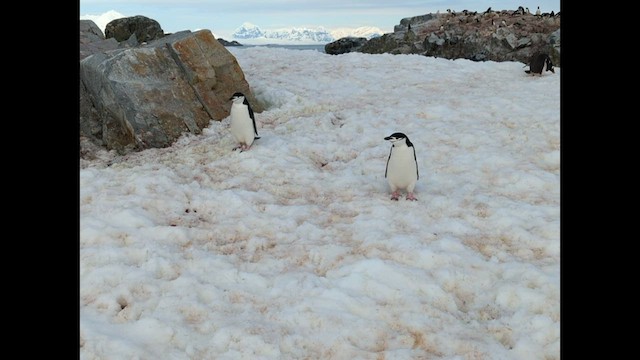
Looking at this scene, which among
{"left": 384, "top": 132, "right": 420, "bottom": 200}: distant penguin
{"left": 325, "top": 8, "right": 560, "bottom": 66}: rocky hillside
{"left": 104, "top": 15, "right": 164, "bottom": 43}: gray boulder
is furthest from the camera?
{"left": 325, "top": 8, "right": 560, "bottom": 66}: rocky hillside

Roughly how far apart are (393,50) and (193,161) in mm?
37647

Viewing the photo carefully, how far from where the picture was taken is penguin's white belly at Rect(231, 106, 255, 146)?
931cm

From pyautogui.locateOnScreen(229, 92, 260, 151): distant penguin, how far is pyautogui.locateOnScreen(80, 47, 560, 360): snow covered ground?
11.4 inches

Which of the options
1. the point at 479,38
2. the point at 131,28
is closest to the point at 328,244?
the point at 131,28

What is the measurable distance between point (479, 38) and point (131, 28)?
28.8 metres

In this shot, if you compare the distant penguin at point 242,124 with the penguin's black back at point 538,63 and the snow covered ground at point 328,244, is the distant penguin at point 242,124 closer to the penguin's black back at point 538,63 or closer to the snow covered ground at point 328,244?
the snow covered ground at point 328,244

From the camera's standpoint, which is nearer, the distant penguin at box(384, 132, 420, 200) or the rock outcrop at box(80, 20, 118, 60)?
the distant penguin at box(384, 132, 420, 200)

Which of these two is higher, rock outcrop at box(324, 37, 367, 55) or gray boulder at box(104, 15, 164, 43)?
rock outcrop at box(324, 37, 367, 55)

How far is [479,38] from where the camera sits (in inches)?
1677

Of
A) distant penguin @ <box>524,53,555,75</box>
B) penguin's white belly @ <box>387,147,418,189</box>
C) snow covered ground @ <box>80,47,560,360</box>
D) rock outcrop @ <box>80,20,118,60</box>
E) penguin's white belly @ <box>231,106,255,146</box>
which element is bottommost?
snow covered ground @ <box>80,47,560,360</box>

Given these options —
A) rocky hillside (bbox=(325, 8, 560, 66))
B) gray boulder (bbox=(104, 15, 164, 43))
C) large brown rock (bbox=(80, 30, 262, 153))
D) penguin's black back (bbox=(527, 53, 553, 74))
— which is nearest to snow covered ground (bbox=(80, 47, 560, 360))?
large brown rock (bbox=(80, 30, 262, 153))

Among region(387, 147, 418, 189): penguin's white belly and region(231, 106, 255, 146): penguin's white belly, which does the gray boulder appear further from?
region(387, 147, 418, 189): penguin's white belly
